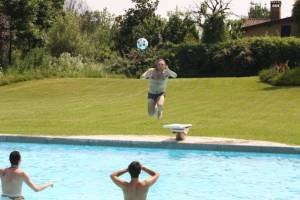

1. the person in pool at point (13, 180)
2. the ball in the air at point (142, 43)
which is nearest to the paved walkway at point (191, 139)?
the person in pool at point (13, 180)

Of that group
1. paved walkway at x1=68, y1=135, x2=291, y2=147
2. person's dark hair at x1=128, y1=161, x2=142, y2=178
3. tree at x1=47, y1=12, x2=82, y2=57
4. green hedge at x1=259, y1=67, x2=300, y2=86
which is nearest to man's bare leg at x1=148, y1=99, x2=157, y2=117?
paved walkway at x1=68, y1=135, x2=291, y2=147

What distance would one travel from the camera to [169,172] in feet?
48.4

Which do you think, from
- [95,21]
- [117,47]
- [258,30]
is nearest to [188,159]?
[258,30]

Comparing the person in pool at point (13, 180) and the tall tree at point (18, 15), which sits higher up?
the tall tree at point (18, 15)

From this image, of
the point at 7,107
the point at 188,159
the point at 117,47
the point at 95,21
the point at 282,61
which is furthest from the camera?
the point at 95,21

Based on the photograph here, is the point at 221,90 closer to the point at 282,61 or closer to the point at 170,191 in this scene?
the point at 282,61

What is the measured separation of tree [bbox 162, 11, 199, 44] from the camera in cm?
5881

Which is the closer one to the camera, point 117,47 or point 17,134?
point 17,134

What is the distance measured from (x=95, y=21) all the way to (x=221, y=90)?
49.7 metres

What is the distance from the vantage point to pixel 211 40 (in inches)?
1992

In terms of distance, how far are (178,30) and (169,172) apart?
45.2 m

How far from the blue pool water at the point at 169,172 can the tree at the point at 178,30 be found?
138ft

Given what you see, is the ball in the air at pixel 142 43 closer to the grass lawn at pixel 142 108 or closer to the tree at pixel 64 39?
the tree at pixel 64 39

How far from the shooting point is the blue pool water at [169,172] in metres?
12.6
